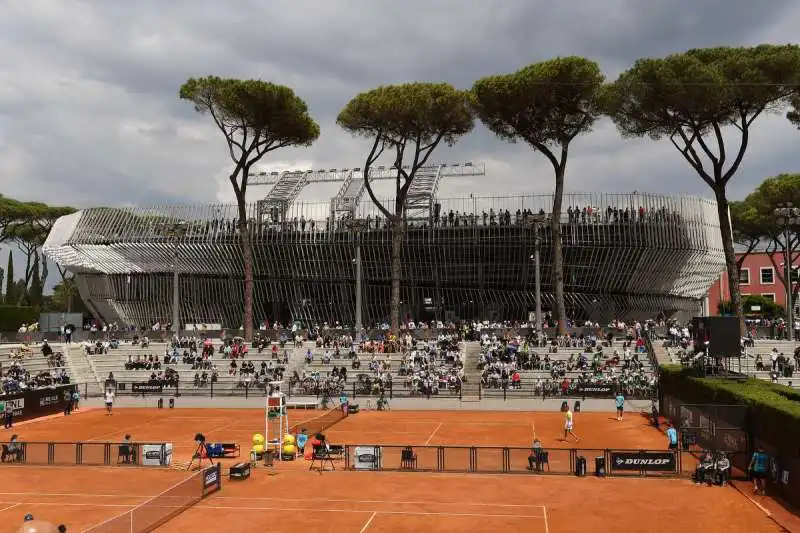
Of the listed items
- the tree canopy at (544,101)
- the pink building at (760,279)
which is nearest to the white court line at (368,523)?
the tree canopy at (544,101)

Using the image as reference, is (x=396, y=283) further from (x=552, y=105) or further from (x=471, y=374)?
(x=552, y=105)

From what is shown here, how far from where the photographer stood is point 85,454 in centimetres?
2681

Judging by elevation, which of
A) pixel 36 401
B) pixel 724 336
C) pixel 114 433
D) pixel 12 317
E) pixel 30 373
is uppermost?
pixel 12 317

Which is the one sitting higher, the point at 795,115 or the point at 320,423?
the point at 795,115

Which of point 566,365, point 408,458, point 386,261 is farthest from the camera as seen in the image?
point 386,261

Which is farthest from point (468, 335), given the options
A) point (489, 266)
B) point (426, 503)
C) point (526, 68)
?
point (426, 503)

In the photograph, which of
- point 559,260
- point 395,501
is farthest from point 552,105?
point 395,501

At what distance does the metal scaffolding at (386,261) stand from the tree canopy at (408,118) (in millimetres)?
10599

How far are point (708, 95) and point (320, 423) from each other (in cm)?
2892

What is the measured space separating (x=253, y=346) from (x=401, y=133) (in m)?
19.0

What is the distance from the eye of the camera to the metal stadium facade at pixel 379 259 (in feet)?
216

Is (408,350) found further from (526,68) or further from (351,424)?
(526,68)

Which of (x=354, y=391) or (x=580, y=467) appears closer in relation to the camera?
(x=580, y=467)

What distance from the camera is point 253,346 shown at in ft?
180
